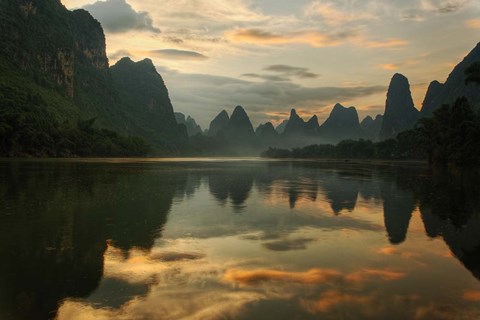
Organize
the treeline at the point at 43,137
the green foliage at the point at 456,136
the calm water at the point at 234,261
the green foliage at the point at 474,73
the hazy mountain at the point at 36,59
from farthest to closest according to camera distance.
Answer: the hazy mountain at the point at 36,59 < the treeline at the point at 43,137 < the green foliage at the point at 456,136 < the green foliage at the point at 474,73 < the calm water at the point at 234,261

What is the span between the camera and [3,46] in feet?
516

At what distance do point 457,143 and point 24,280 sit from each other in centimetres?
6926

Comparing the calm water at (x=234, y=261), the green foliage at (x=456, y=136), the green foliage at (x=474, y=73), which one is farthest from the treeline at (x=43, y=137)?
the green foliage at (x=474, y=73)

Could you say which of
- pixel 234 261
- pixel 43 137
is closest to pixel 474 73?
pixel 234 261

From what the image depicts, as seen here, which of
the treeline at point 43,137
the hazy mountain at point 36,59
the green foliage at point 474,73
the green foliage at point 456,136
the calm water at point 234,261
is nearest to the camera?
the calm water at point 234,261

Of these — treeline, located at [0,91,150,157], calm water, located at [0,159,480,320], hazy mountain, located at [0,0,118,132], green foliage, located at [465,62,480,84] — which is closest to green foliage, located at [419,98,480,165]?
green foliage, located at [465,62,480,84]

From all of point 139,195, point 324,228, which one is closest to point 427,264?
point 324,228

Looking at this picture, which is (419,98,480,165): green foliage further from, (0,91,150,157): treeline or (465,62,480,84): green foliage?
(0,91,150,157): treeline

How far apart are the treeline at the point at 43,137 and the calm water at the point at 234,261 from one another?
276 feet

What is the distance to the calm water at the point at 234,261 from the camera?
24.0ft

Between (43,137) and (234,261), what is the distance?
103 m

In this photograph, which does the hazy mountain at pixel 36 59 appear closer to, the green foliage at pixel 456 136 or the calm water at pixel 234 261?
the green foliage at pixel 456 136

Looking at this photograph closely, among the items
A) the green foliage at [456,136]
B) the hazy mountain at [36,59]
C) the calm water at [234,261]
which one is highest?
the hazy mountain at [36,59]

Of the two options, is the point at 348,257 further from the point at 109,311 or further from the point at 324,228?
the point at 109,311
